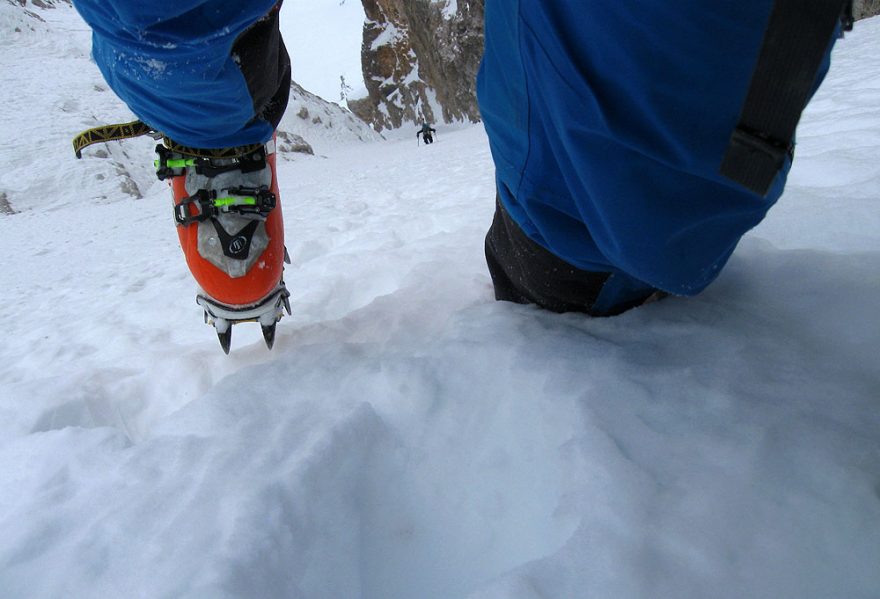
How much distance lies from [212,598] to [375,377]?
0.93ft

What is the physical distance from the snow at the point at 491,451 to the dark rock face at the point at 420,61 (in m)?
Result: 15.5

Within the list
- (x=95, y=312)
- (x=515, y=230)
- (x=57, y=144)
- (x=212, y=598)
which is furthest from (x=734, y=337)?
(x=57, y=144)

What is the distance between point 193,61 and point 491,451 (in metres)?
0.56

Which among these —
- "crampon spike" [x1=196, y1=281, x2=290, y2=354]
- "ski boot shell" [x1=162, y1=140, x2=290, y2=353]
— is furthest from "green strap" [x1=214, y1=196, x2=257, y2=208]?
"crampon spike" [x1=196, y1=281, x2=290, y2=354]

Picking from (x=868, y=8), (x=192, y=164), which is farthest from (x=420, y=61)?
(x=192, y=164)

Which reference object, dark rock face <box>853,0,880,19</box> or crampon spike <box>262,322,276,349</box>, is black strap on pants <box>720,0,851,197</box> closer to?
crampon spike <box>262,322,276,349</box>

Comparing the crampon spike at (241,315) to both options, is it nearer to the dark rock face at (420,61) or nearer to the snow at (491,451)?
the snow at (491,451)

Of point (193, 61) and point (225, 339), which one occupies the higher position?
point (193, 61)

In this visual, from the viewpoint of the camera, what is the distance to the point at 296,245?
1588 millimetres

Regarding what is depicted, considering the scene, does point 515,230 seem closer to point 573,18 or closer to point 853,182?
point 573,18

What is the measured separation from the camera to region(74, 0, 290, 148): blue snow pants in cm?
57

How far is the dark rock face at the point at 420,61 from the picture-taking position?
15555 millimetres

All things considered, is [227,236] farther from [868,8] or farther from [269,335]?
[868,8]

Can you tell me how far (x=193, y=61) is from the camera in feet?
2.01
